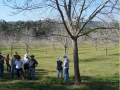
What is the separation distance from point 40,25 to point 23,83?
10.3 ft

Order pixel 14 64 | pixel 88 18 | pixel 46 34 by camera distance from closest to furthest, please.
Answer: pixel 88 18, pixel 46 34, pixel 14 64

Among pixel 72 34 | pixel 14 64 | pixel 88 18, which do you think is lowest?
pixel 14 64

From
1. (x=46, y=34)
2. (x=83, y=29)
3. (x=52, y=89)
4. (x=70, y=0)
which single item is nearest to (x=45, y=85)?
(x=52, y=89)

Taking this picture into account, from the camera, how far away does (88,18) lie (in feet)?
37.3

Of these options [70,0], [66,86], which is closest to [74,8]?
[70,0]

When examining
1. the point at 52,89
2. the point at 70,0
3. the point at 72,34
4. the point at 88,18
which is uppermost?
the point at 70,0

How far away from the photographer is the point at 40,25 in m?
12.0

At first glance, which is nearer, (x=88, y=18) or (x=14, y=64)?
(x=88, y=18)

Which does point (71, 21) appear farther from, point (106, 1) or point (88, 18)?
point (106, 1)

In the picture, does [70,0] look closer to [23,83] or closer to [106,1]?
[106,1]

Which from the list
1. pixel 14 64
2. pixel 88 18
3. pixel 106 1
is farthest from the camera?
pixel 14 64

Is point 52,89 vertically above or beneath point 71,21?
beneath

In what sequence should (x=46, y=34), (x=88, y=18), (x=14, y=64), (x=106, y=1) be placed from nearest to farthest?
(x=106, y=1) → (x=88, y=18) → (x=46, y=34) → (x=14, y=64)

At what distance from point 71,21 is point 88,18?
0.97 meters
